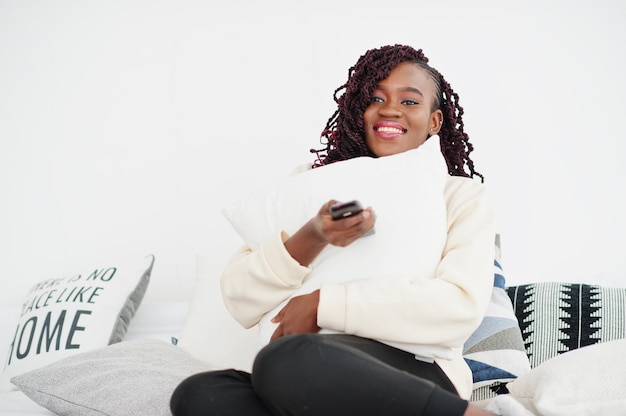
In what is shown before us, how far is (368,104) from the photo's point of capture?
1.47m

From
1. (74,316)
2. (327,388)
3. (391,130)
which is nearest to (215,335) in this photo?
(74,316)

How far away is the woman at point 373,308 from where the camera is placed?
2.89 ft

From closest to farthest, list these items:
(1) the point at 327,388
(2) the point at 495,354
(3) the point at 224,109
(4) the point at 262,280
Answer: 1. (1) the point at 327,388
2. (4) the point at 262,280
3. (2) the point at 495,354
4. (3) the point at 224,109

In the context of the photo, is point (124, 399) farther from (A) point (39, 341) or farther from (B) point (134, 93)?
(B) point (134, 93)

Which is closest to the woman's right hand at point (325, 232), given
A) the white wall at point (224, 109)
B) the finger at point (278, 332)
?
the finger at point (278, 332)

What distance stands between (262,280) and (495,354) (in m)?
0.53

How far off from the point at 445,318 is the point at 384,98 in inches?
21.6

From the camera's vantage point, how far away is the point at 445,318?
1051mm

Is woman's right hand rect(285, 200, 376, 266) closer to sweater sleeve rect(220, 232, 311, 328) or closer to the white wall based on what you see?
sweater sleeve rect(220, 232, 311, 328)

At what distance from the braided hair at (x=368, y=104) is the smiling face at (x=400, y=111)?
0.7 inches

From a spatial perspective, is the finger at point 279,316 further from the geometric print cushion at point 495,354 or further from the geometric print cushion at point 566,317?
the geometric print cushion at point 566,317

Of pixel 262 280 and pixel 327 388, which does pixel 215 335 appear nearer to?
pixel 262 280

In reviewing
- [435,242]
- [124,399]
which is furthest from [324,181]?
[124,399]

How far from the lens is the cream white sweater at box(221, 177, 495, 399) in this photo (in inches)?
41.1
